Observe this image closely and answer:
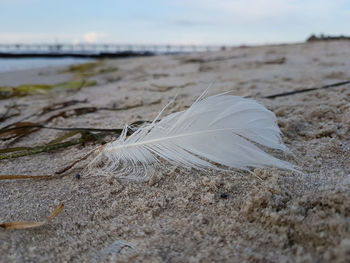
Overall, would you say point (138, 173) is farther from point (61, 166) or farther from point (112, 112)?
point (112, 112)

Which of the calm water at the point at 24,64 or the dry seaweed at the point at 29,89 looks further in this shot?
the calm water at the point at 24,64

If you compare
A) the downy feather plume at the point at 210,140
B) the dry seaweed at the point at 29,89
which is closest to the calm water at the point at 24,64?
the dry seaweed at the point at 29,89

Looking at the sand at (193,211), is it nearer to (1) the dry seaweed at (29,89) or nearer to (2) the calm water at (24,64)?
(1) the dry seaweed at (29,89)

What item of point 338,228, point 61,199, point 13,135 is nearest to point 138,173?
point 61,199

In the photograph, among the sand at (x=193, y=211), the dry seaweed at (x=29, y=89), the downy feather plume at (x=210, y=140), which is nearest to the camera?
the sand at (x=193, y=211)

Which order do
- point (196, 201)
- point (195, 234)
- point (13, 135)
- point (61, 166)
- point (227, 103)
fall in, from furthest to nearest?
point (13, 135)
point (61, 166)
point (227, 103)
point (196, 201)
point (195, 234)

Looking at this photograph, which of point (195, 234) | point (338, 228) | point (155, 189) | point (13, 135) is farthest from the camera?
point (13, 135)

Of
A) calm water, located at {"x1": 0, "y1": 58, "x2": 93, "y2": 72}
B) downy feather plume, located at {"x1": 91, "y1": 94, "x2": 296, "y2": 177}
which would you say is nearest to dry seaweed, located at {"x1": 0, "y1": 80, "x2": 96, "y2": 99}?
downy feather plume, located at {"x1": 91, "y1": 94, "x2": 296, "y2": 177}

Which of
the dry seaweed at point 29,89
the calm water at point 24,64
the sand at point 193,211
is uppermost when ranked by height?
the calm water at point 24,64

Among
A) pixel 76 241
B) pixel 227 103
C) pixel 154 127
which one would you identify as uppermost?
pixel 227 103
